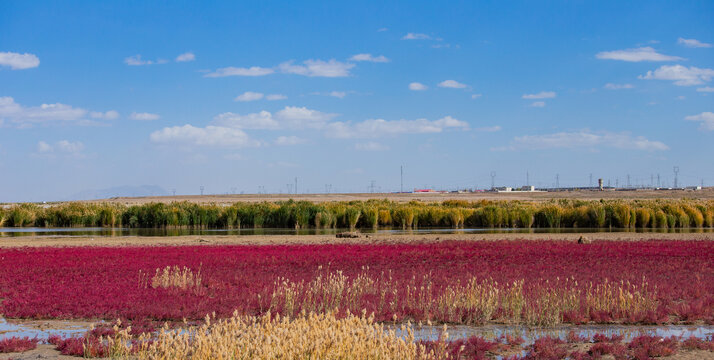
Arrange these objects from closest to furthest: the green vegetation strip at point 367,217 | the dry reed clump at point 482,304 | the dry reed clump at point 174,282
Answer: the dry reed clump at point 482,304 < the dry reed clump at point 174,282 < the green vegetation strip at point 367,217

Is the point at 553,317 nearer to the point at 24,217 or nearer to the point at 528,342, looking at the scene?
the point at 528,342

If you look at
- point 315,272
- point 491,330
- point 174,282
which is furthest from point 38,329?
point 491,330

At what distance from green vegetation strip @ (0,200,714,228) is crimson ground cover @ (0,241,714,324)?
65.9 ft

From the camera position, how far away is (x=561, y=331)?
41.1 feet

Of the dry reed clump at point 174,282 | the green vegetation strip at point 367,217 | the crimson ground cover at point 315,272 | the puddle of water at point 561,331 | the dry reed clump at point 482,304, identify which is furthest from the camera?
the green vegetation strip at point 367,217

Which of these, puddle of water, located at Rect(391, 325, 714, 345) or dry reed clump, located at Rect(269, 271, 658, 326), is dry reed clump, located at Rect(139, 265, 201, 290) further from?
puddle of water, located at Rect(391, 325, 714, 345)

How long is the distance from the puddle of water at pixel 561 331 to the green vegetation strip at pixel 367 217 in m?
37.6

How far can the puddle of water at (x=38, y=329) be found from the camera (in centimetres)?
1212

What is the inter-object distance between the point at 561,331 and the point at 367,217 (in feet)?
130

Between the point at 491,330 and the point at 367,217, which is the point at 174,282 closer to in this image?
the point at 491,330

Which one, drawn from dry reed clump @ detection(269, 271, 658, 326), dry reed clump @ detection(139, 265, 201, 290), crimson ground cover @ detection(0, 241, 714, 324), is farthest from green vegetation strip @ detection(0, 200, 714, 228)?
dry reed clump @ detection(269, 271, 658, 326)

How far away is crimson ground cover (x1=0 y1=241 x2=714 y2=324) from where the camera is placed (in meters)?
14.1

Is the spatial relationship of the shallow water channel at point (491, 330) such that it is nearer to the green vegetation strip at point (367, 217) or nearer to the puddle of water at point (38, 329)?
the puddle of water at point (38, 329)

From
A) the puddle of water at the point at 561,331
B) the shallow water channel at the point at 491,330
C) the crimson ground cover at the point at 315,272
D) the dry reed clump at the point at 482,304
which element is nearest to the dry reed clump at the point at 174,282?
the crimson ground cover at the point at 315,272
